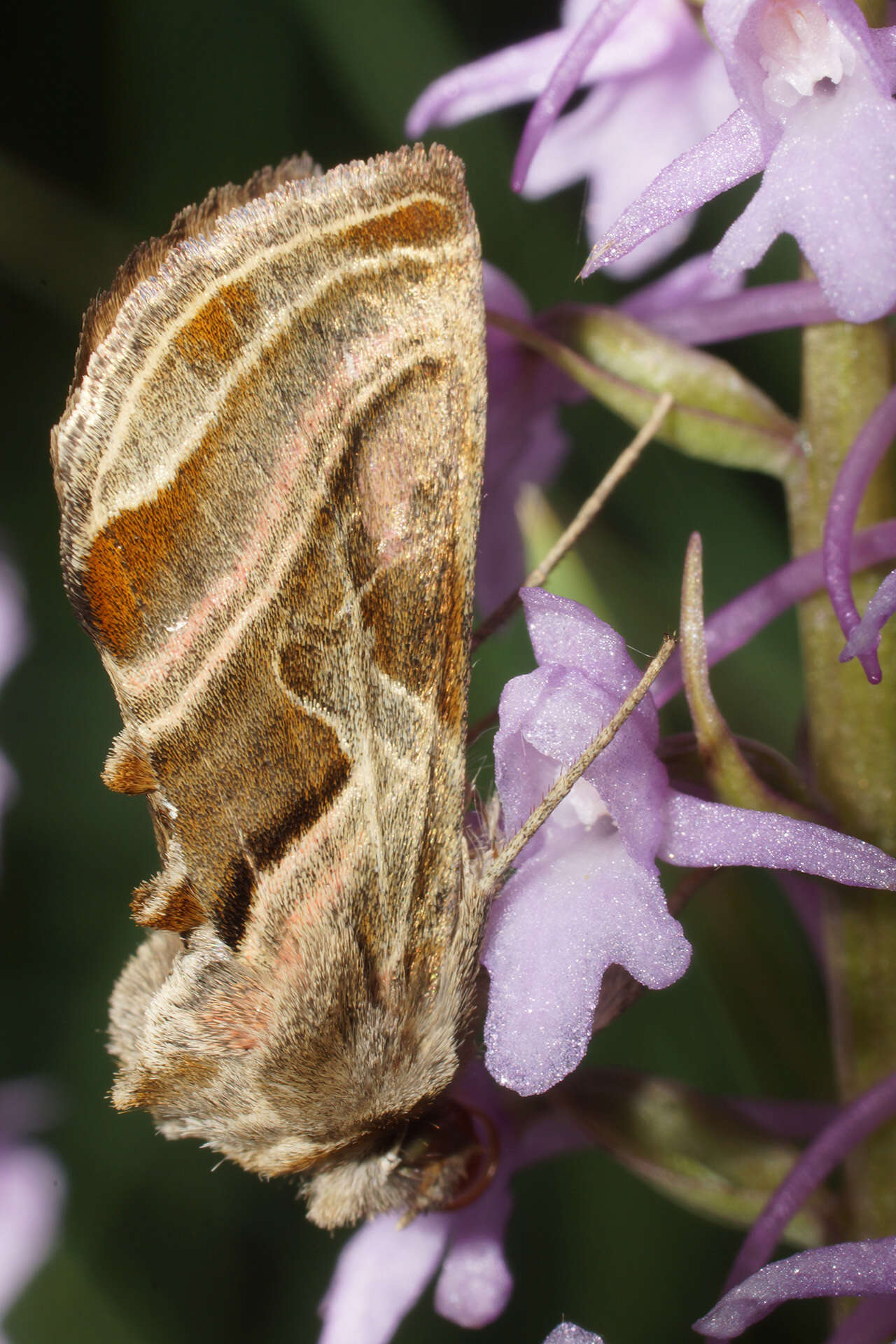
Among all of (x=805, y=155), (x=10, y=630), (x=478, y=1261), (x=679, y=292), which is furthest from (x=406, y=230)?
(x=10, y=630)

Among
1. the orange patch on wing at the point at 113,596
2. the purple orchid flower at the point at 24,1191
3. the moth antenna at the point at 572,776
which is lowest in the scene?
the purple orchid flower at the point at 24,1191

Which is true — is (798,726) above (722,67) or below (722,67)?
below

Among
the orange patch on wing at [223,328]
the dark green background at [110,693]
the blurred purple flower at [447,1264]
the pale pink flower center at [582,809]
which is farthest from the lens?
the dark green background at [110,693]

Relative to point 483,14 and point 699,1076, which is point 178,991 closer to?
point 699,1076

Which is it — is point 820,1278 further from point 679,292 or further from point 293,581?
point 679,292

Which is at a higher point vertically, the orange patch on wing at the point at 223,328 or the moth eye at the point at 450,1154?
the orange patch on wing at the point at 223,328

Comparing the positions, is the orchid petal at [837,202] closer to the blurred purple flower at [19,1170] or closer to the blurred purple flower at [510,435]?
the blurred purple flower at [510,435]

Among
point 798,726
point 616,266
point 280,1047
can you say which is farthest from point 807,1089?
point 616,266

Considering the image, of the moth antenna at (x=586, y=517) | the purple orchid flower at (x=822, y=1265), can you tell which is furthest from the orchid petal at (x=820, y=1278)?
the moth antenna at (x=586, y=517)
